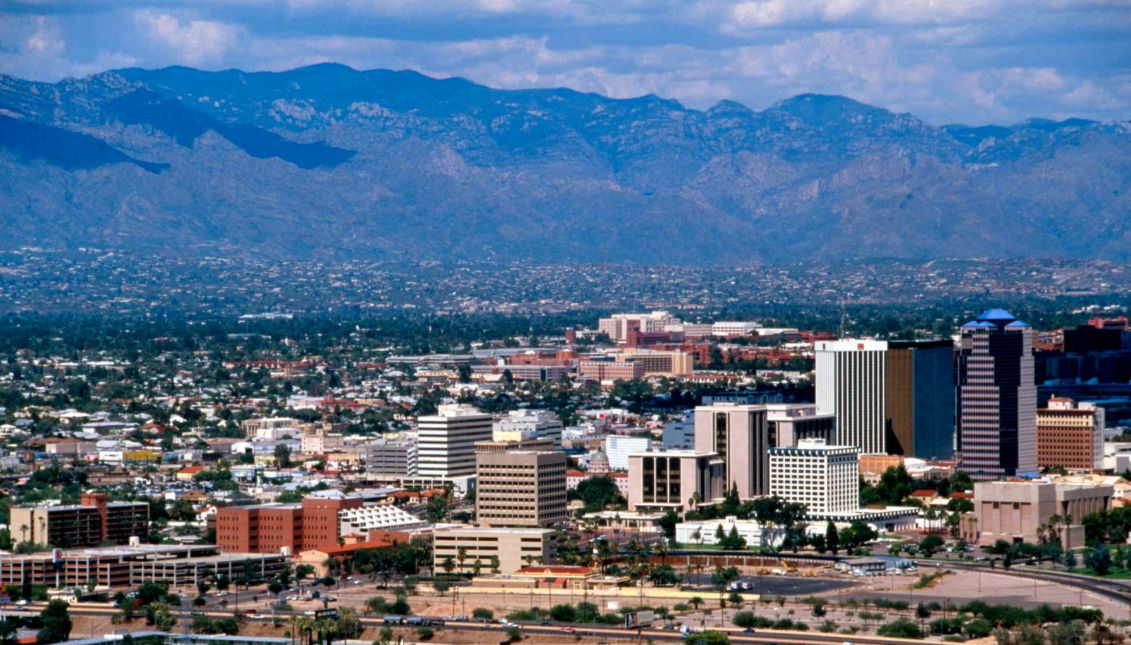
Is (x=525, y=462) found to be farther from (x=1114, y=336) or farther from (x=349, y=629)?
(x=1114, y=336)

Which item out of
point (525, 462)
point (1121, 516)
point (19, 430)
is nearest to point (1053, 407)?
point (1121, 516)

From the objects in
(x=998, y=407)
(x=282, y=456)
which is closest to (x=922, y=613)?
(x=998, y=407)

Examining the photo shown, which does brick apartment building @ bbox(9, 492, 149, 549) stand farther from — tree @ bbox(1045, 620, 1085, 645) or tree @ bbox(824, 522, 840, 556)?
tree @ bbox(1045, 620, 1085, 645)

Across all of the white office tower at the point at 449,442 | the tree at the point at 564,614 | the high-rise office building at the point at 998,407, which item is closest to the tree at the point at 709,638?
the tree at the point at 564,614

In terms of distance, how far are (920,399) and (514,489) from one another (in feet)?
106

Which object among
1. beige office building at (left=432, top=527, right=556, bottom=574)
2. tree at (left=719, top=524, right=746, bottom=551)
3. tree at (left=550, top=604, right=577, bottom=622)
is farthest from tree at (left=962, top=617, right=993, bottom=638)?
tree at (left=719, top=524, right=746, bottom=551)

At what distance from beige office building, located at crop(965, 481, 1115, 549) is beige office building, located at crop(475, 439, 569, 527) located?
1583cm

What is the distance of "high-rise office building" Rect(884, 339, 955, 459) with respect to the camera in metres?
132

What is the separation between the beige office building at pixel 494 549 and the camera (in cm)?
9919

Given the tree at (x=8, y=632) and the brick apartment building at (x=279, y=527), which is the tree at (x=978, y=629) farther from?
the brick apartment building at (x=279, y=527)

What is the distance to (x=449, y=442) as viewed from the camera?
127000mm

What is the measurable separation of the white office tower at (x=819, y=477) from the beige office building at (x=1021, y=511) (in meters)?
7.14

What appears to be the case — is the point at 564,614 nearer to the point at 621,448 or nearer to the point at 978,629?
the point at 978,629

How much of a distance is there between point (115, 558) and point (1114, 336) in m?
101
